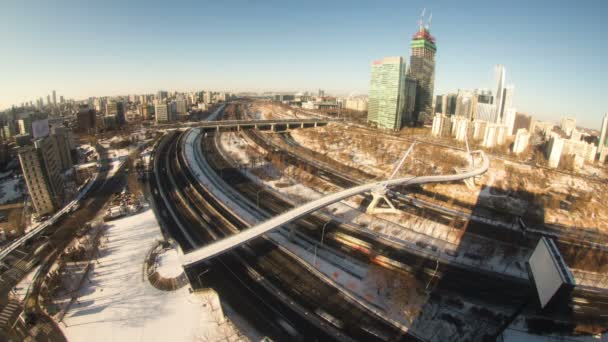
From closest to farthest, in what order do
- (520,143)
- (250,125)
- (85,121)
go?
1. (520,143)
2. (85,121)
3. (250,125)

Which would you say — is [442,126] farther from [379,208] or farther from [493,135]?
[379,208]

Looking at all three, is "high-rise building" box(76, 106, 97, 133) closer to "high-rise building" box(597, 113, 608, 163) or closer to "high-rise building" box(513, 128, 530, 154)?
"high-rise building" box(513, 128, 530, 154)

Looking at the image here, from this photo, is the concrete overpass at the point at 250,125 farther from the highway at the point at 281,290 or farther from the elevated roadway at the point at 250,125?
the highway at the point at 281,290

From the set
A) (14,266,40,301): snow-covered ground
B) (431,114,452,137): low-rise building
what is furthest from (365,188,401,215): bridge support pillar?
(431,114,452,137): low-rise building

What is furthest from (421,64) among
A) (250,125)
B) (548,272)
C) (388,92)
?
(548,272)

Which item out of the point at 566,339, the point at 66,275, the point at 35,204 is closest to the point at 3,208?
the point at 35,204

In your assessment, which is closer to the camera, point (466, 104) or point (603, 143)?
point (603, 143)

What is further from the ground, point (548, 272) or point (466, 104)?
point (466, 104)

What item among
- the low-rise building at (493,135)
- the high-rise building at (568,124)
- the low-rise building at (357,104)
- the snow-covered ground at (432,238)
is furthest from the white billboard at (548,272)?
the low-rise building at (357,104)
